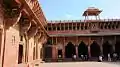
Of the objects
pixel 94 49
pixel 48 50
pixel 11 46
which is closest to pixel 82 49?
pixel 94 49

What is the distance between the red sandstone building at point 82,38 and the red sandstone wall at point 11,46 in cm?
1982

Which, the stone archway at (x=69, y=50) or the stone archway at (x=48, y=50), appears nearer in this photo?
the stone archway at (x=48, y=50)

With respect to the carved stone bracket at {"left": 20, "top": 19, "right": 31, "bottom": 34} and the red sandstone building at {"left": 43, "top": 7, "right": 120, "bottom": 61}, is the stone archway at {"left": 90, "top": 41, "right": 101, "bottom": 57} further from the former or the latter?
the carved stone bracket at {"left": 20, "top": 19, "right": 31, "bottom": 34}

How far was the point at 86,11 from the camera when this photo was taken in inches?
1265

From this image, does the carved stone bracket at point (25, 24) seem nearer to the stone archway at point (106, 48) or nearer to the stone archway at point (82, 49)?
→ the stone archway at point (82, 49)

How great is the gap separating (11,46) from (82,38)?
2250cm

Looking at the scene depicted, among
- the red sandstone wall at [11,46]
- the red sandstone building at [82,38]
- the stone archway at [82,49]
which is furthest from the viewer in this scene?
the stone archway at [82,49]

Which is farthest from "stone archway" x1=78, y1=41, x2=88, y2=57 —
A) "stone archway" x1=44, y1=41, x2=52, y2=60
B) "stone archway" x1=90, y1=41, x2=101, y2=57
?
"stone archway" x1=44, y1=41, x2=52, y2=60

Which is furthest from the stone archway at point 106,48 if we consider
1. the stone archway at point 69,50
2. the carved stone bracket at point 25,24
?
the carved stone bracket at point 25,24

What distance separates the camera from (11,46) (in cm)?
771

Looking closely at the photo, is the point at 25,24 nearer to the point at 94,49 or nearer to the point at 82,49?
the point at 82,49

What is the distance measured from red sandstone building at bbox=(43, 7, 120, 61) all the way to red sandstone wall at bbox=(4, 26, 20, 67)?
1982 cm

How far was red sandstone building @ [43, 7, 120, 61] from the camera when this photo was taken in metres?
28.8

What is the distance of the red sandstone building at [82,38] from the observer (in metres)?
28.8
